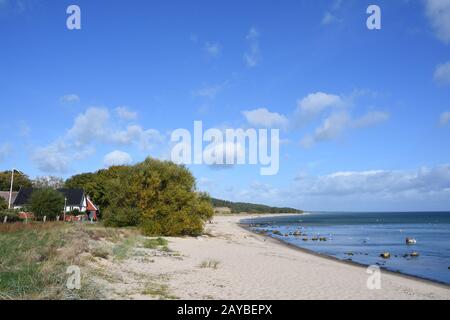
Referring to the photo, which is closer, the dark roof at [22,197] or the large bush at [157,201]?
the large bush at [157,201]

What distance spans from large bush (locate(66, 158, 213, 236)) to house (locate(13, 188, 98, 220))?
94.0ft

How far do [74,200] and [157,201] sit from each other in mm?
34774

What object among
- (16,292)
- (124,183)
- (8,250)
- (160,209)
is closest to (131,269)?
(8,250)

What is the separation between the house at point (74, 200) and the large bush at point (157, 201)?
28656 mm

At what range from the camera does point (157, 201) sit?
38906mm

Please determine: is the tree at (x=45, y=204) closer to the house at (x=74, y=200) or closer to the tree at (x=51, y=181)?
the house at (x=74, y=200)

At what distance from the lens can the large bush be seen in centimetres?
3791

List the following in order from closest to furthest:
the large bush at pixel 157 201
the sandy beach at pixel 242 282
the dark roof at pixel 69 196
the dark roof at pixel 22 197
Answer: the sandy beach at pixel 242 282 < the large bush at pixel 157 201 < the dark roof at pixel 22 197 < the dark roof at pixel 69 196

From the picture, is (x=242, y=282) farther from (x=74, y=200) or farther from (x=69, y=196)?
(x=69, y=196)

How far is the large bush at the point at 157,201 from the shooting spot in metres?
37.9

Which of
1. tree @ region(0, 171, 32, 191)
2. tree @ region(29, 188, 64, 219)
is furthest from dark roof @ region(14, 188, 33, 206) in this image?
tree @ region(29, 188, 64, 219)

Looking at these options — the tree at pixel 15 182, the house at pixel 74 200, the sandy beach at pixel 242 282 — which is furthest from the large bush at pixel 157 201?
the tree at pixel 15 182

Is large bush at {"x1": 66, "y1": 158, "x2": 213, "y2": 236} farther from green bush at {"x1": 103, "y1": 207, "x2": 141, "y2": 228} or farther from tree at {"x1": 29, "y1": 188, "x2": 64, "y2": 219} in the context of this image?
tree at {"x1": 29, "y1": 188, "x2": 64, "y2": 219}
